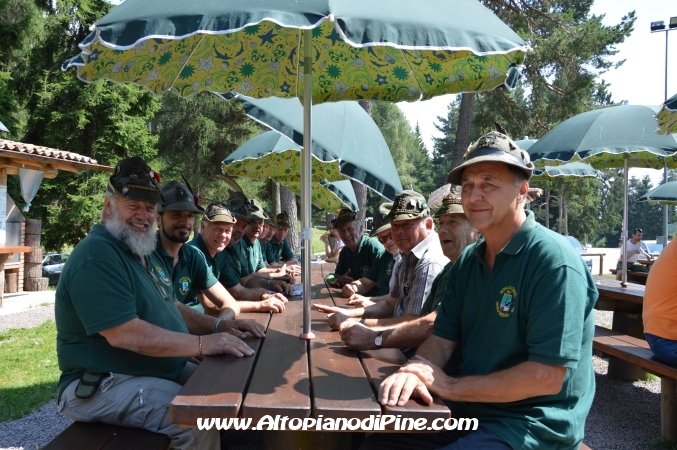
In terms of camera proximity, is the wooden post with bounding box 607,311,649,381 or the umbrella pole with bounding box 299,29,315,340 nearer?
the umbrella pole with bounding box 299,29,315,340

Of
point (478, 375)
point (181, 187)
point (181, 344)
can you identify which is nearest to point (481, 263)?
point (478, 375)

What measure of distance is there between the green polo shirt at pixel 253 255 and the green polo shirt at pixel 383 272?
68.3 inches

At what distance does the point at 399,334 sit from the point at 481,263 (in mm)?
693

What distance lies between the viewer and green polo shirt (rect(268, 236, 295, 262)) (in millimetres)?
10075

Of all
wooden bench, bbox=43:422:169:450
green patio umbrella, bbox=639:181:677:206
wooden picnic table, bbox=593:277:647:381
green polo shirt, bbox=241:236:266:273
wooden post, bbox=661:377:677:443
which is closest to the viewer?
wooden bench, bbox=43:422:169:450

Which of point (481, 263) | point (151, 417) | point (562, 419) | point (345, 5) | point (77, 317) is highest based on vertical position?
point (345, 5)

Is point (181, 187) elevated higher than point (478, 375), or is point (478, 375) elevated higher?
point (181, 187)

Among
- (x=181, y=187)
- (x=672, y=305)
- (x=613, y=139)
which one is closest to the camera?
(x=672, y=305)

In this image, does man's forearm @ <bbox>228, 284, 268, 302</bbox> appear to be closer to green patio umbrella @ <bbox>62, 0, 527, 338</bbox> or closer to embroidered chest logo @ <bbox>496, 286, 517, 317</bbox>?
green patio umbrella @ <bbox>62, 0, 527, 338</bbox>

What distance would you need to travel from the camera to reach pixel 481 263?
2.46 meters

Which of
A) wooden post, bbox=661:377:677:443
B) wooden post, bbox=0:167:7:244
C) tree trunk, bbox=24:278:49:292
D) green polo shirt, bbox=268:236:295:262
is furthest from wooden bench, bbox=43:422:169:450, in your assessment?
tree trunk, bbox=24:278:49:292

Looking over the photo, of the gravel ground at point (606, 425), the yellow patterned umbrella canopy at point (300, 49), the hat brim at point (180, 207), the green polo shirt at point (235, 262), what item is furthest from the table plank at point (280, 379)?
the green polo shirt at point (235, 262)

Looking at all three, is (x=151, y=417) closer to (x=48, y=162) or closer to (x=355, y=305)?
(x=355, y=305)

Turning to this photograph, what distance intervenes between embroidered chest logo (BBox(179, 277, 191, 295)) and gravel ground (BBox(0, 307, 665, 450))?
3.85 feet
